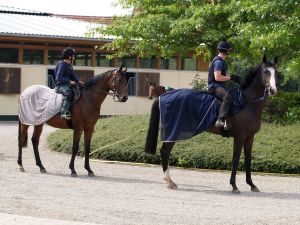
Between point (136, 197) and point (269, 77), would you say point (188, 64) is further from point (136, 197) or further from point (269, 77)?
point (136, 197)

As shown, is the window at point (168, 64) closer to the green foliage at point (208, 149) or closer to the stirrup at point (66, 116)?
the green foliage at point (208, 149)

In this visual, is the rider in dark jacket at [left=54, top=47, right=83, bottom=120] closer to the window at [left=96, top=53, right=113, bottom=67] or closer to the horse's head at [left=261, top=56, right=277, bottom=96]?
the horse's head at [left=261, top=56, right=277, bottom=96]

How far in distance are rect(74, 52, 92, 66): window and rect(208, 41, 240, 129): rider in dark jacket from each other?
22021mm

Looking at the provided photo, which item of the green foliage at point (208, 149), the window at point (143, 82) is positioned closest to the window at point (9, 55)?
the window at point (143, 82)

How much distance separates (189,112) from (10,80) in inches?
806

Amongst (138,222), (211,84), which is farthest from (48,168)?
(138,222)

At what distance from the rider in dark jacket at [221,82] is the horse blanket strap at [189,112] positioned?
0.52ft

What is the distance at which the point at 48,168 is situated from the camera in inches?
611

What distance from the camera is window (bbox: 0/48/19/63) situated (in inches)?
1260

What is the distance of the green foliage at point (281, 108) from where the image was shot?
Answer: 20.1m

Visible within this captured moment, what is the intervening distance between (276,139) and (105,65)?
19519mm

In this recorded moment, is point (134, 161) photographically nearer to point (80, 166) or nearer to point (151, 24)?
point (80, 166)

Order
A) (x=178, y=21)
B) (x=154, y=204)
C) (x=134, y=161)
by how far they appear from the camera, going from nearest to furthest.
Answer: (x=154, y=204), (x=134, y=161), (x=178, y=21)

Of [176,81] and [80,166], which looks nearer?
[80,166]
